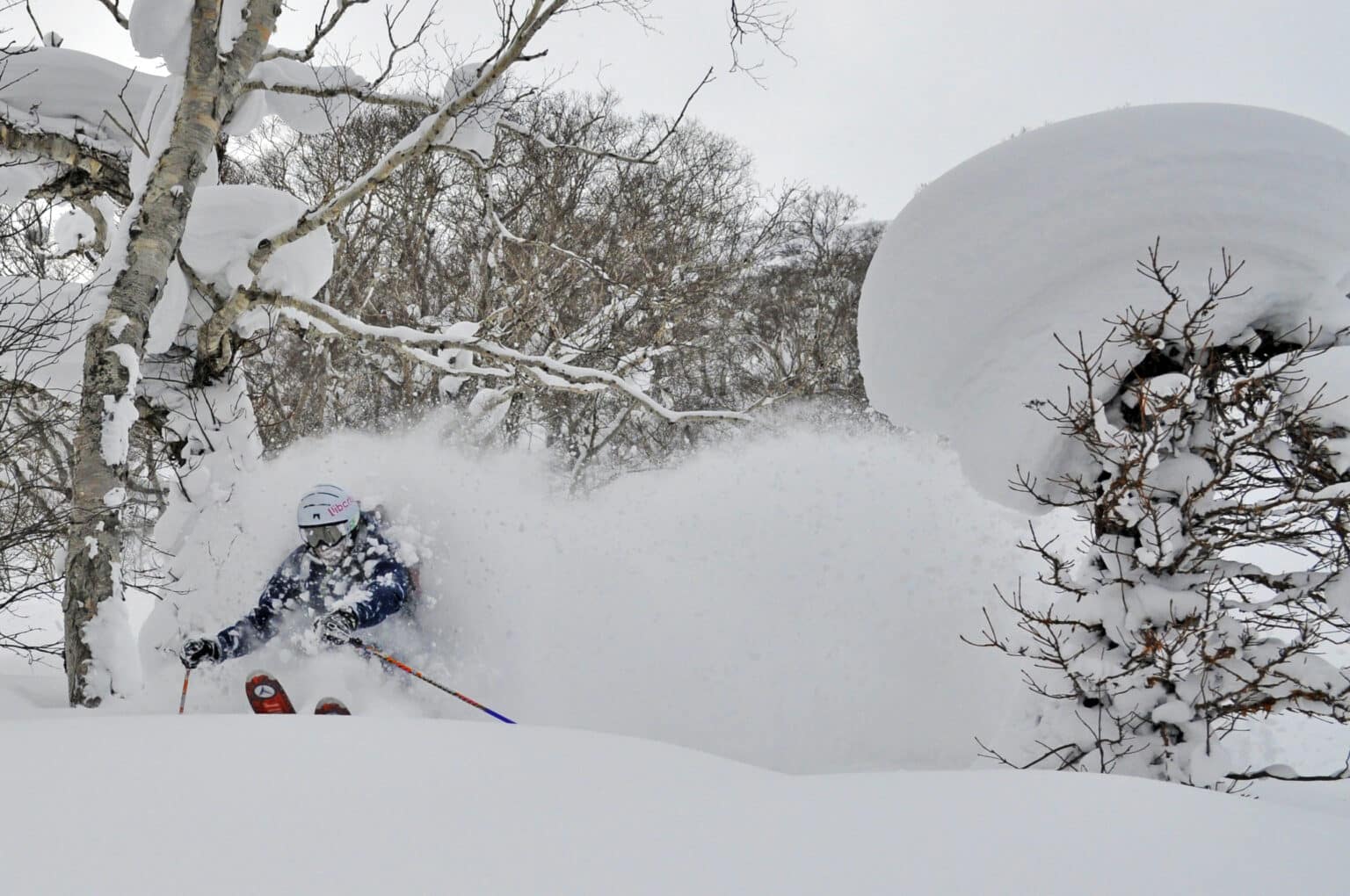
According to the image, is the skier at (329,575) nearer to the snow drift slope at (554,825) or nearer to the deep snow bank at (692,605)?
the deep snow bank at (692,605)

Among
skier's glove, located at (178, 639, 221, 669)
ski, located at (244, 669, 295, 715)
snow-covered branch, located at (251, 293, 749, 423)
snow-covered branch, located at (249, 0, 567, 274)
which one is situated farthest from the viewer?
snow-covered branch, located at (251, 293, 749, 423)

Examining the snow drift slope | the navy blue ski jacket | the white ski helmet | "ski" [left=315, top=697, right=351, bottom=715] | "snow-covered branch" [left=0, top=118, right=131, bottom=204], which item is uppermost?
"snow-covered branch" [left=0, top=118, right=131, bottom=204]

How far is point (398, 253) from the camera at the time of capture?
14.3m

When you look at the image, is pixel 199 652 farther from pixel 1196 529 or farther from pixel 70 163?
pixel 1196 529

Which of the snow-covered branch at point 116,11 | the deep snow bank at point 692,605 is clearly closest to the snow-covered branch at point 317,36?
the snow-covered branch at point 116,11

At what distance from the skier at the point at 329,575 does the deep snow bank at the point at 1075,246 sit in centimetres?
396

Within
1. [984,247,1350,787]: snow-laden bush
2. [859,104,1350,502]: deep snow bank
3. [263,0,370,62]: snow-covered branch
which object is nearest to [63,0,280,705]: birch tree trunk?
[263,0,370,62]: snow-covered branch

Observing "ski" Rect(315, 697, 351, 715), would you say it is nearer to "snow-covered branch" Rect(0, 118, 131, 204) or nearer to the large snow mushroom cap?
the large snow mushroom cap

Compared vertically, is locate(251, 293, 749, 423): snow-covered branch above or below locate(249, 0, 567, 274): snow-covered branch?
below

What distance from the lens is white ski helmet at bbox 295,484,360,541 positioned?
5.45 metres

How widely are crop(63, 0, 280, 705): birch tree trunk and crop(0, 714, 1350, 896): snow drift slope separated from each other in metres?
2.54

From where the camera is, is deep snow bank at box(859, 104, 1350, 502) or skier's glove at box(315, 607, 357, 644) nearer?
deep snow bank at box(859, 104, 1350, 502)

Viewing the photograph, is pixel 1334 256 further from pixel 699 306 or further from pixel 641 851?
pixel 699 306

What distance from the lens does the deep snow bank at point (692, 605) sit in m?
5.40
